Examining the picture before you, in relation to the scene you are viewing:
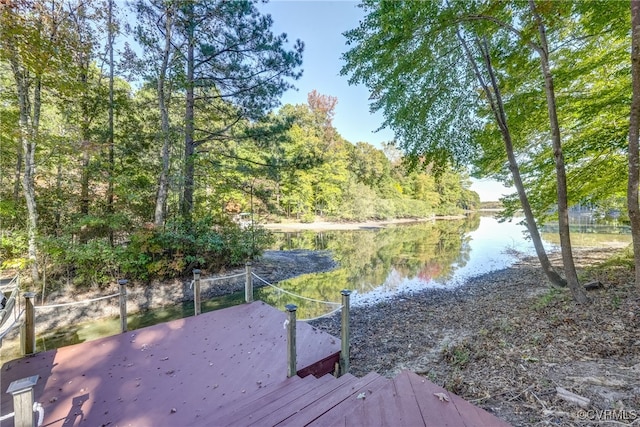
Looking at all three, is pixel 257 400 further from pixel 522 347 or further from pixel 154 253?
pixel 154 253

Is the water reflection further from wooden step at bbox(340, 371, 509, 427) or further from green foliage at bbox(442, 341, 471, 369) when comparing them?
wooden step at bbox(340, 371, 509, 427)

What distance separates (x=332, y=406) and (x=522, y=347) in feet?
8.57

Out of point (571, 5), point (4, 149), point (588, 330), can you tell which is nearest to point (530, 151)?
point (571, 5)

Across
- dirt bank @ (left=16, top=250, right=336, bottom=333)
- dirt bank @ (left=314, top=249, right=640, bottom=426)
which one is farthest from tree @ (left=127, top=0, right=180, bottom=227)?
dirt bank @ (left=314, top=249, right=640, bottom=426)

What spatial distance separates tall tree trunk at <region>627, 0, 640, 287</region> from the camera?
9.09ft

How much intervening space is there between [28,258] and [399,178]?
121ft

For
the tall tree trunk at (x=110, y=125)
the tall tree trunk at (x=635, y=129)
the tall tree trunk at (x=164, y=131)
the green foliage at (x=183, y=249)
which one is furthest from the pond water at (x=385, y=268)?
the tall tree trunk at (x=110, y=125)

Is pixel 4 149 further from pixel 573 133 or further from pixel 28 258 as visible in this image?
pixel 573 133

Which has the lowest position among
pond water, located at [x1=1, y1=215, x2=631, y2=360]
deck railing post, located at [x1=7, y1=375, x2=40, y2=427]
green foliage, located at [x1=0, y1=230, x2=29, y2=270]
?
pond water, located at [x1=1, y1=215, x2=631, y2=360]

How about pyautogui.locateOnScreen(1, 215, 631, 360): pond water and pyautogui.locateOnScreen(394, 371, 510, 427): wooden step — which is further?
pyautogui.locateOnScreen(1, 215, 631, 360): pond water

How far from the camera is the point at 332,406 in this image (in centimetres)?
194

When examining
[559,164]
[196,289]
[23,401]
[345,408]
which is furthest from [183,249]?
[559,164]

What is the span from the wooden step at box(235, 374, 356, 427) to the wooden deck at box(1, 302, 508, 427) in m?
0.01

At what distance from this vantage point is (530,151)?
→ 6.45 meters
